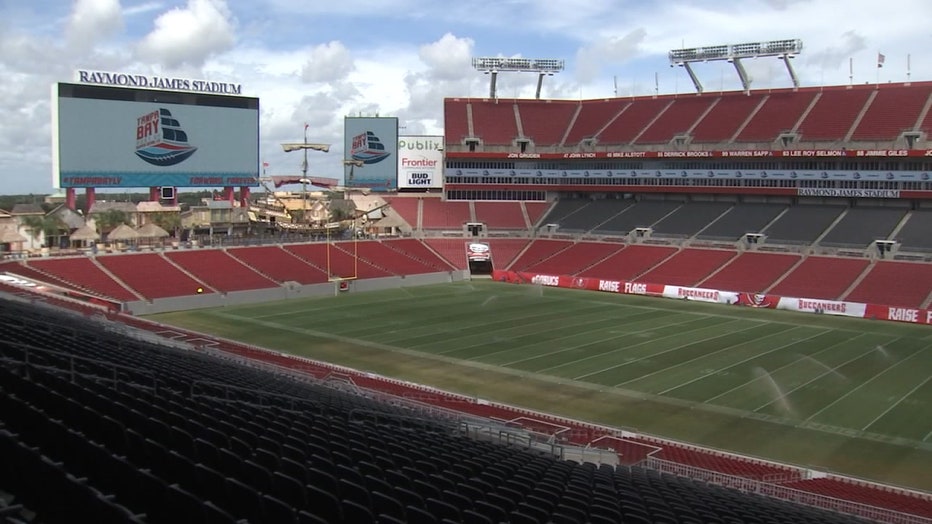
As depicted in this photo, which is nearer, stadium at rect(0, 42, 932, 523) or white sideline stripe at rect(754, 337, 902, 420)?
stadium at rect(0, 42, 932, 523)

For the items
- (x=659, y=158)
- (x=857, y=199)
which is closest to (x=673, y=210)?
(x=659, y=158)

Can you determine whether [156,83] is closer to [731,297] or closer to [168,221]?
[168,221]

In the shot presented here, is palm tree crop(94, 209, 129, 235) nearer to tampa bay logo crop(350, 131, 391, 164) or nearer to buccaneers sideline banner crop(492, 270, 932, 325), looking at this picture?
tampa bay logo crop(350, 131, 391, 164)

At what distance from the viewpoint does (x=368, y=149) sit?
3556 inches

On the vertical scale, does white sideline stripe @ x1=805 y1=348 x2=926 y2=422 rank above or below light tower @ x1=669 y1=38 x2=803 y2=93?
below

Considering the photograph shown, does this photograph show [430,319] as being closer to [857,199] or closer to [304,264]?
[304,264]

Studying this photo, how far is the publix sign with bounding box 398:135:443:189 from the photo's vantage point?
85438mm

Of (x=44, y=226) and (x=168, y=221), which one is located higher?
(x=168, y=221)

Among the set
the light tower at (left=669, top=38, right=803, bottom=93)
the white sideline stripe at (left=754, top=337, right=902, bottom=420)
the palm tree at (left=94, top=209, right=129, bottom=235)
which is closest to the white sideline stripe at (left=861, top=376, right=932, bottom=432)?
the white sideline stripe at (left=754, top=337, right=902, bottom=420)

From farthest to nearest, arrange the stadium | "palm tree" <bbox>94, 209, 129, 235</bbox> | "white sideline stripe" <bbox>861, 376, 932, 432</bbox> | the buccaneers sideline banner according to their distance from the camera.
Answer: "palm tree" <bbox>94, 209, 129, 235</bbox> → the buccaneers sideline banner → "white sideline stripe" <bbox>861, 376, 932, 432</bbox> → the stadium

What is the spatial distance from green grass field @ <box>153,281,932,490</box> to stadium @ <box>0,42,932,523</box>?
0.21 metres

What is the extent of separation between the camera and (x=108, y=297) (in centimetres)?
4838

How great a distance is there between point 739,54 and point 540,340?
48.5 m

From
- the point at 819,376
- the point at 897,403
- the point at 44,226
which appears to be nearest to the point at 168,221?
the point at 44,226
